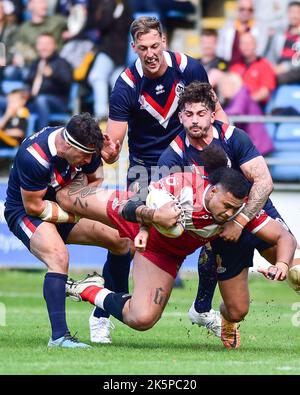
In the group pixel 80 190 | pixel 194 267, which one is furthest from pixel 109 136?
pixel 194 267

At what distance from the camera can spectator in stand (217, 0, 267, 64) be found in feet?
54.5

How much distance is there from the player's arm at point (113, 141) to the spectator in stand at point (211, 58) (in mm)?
6720

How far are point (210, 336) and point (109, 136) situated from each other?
2.21 meters

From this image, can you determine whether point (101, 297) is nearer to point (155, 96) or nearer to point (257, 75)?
point (155, 96)

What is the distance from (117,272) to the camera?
973cm

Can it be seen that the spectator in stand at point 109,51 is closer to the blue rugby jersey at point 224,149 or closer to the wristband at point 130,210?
the blue rugby jersey at point 224,149

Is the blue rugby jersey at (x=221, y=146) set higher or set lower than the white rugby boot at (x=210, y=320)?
higher

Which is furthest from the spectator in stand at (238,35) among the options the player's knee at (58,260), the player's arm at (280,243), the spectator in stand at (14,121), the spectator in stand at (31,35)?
the player's knee at (58,260)

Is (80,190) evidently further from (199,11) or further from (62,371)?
(199,11)

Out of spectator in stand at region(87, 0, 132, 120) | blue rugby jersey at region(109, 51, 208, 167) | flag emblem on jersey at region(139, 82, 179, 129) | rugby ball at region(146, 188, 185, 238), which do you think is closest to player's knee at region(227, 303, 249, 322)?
rugby ball at region(146, 188, 185, 238)

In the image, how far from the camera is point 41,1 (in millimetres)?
17734

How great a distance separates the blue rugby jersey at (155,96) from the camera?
31.9 ft

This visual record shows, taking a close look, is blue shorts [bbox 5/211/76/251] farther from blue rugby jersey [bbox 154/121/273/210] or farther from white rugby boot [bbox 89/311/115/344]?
blue rugby jersey [bbox 154/121/273/210]

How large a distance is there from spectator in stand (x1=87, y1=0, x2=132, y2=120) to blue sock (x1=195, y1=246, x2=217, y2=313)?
306 inches
